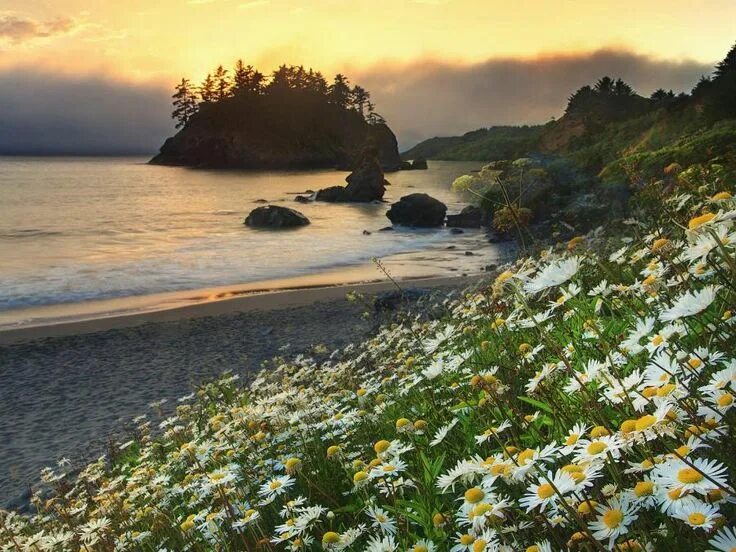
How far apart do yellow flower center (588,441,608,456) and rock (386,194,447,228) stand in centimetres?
3902

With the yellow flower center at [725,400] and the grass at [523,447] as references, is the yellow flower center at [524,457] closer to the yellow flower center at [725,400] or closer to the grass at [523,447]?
the grass at [523,447]

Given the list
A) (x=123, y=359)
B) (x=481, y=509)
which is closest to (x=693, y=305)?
(x=481, y=509)

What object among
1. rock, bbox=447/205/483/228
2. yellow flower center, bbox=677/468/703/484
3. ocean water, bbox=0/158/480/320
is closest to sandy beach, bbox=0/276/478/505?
ocean water, bbox=0/158/480/320

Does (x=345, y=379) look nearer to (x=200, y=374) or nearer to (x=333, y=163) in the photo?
(x=200, y=374)

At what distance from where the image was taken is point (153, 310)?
20.2 m

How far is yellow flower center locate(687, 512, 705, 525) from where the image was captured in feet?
4.99

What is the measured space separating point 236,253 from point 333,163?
123949 mm

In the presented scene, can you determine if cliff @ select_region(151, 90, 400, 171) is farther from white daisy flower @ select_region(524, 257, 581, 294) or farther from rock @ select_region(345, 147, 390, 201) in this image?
white daisy flower @ select_region(524, 257, 581, 294)

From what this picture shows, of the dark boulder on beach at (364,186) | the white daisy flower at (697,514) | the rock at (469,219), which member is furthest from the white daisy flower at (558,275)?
the dark boulder on beach at (364,186)

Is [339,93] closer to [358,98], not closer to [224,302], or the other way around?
[358,98]

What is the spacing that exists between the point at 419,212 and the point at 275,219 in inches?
398

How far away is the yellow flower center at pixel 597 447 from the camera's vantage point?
1.83 m

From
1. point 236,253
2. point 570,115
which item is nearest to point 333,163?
point 570,115

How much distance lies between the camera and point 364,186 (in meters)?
62.2
